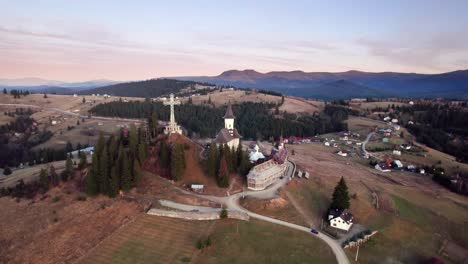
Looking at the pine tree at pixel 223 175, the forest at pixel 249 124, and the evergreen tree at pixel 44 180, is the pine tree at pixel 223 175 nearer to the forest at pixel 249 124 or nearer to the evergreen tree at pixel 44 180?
the evergreen tree at pixel 44 180

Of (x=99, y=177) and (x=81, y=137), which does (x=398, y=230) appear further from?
(x=81, y=137)

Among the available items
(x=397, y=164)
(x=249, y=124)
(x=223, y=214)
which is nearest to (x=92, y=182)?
(x=223, y=214)

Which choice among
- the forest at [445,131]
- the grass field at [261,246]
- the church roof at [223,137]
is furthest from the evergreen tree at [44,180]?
the forest at [445,131]

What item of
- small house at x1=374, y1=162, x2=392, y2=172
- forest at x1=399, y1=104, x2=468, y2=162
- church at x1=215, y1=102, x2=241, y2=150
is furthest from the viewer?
forest at x1=399, y1=104, x2=468, y2=162

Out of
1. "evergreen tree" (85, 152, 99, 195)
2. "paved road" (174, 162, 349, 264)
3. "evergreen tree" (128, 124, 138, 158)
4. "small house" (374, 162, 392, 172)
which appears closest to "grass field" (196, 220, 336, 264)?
"paved road" (174, 162, 349, 264)

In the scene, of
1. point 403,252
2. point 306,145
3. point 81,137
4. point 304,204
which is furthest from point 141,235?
point 81,137

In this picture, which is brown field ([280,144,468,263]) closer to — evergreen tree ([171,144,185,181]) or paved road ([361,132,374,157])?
evergreen tree ([171,144,185,181])
